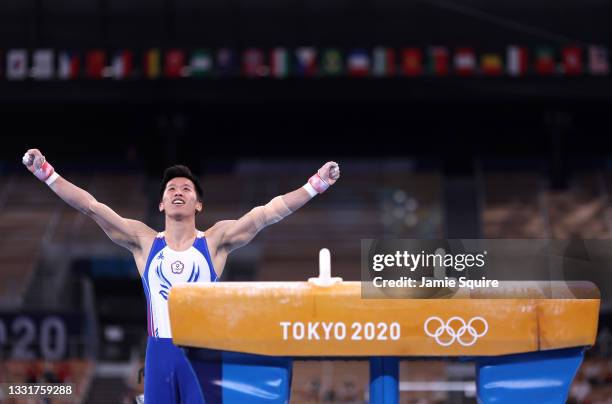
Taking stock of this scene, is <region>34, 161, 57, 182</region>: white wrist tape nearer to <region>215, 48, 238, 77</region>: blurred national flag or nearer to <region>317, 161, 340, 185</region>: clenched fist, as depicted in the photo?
<region>317, 161, 340, 185</region>: clenched fist

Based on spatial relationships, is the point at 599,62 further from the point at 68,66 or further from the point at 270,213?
the point at 270,213

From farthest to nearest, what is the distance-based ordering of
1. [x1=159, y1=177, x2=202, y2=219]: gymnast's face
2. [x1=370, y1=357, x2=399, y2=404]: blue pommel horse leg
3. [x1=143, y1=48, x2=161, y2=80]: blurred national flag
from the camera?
[x1=143, y1=48, x2=161, y2=80]: blurred national flag
[x1=159, y1=177, x2=202, y2=219]: gymnast's face
[x1=370, y1=357, x2=399, y2=404]: blue pommel horse leg

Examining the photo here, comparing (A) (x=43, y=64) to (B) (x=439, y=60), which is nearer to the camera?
(B) (x=439, y=60)

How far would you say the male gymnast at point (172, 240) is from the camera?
12.2ft

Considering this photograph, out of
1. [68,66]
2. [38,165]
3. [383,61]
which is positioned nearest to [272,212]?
[38,165]

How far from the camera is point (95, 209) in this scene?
406 centimetres

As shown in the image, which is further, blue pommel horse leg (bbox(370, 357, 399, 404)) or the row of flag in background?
the row of flag in background

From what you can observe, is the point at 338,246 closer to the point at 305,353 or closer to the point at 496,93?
the point at 496,93

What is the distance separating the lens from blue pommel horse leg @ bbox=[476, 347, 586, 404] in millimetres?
3293

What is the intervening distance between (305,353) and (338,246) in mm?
13745

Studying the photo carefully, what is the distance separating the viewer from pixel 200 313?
326cm

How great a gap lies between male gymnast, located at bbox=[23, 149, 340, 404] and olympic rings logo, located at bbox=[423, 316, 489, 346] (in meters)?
0.96

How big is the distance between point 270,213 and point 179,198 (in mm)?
448

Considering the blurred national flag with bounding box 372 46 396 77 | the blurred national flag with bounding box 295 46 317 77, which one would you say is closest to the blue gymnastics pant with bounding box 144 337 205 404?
the blurred national flag with bounding box 295 46 317 77
